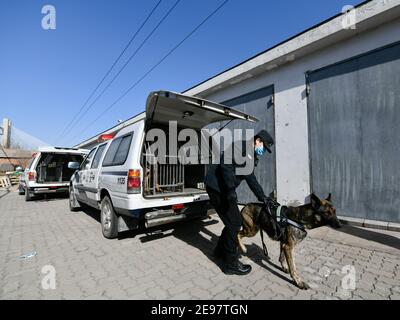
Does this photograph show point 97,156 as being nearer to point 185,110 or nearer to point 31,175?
point 185,110

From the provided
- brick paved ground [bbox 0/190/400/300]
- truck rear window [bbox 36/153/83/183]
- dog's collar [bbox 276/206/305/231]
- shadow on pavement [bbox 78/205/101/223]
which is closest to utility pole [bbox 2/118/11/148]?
truck rear window [bbox 36/153/83/183]

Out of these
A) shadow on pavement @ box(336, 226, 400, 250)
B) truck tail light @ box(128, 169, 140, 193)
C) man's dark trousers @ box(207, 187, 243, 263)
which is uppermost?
truck tail light @ box(128, 169, 140, 193)

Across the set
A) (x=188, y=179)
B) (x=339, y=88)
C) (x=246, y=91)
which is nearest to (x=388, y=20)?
(x=339, y=88)

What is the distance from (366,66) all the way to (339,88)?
0.60 m

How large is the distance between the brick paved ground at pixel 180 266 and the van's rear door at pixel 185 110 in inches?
91.8

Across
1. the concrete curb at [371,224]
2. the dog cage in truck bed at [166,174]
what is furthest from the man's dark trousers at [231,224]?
the concrete curb at [371,224]

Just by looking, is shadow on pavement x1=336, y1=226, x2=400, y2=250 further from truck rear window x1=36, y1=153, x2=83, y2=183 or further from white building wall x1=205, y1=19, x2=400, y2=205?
truck rear window x1=36, y1=153, x2=83, y2=183

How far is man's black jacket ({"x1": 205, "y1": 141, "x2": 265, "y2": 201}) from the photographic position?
8.75 ft

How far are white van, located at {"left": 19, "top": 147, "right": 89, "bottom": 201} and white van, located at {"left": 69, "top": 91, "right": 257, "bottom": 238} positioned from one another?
5328 mm

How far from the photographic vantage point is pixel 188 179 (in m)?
5.42

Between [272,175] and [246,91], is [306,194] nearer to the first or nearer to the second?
[272,175]

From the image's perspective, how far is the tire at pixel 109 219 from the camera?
4.11 m

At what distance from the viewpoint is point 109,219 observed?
4.25m

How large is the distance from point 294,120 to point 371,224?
2.87m
